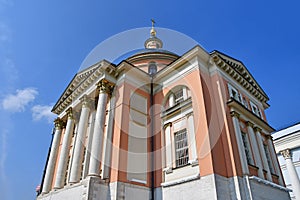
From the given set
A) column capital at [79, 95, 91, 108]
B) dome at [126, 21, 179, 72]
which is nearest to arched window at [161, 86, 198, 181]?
column capital at [79, 95, 91, 108]

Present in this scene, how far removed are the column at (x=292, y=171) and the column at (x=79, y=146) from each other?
1886cm

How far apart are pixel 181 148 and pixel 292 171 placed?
14910mm

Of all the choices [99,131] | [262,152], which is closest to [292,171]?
[262,152]

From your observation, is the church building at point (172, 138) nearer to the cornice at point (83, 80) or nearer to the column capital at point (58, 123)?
the cornice at point (83, 80)

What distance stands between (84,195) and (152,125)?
589 cm

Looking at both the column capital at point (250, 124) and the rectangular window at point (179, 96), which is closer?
the column capital at point (250, 124)

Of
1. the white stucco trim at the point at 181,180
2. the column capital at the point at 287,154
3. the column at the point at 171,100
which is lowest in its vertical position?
the white stucco trim at the point at 181,180

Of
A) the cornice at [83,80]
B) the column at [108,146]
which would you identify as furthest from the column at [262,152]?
the cornice at [83,80]

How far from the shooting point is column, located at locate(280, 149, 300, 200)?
1894 centimetres

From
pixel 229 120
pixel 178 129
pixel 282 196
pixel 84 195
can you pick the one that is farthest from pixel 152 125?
pixel 282 196

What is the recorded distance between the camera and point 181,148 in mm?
12086

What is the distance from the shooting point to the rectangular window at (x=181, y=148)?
1163cm

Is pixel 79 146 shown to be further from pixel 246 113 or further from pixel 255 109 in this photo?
pixel 255 109

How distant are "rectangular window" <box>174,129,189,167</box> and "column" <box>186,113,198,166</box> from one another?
43 centimetres
